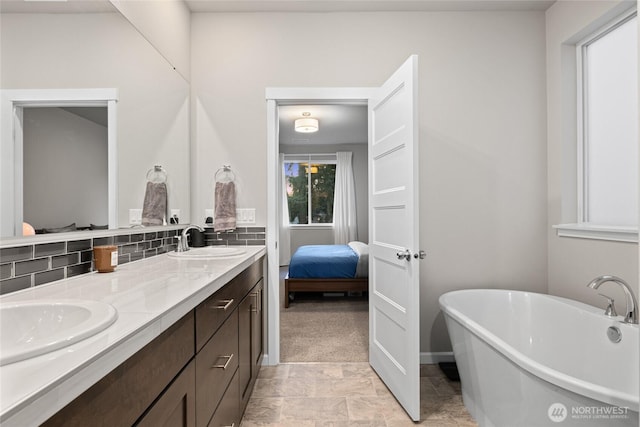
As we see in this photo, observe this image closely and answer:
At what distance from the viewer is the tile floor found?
188 centimetres

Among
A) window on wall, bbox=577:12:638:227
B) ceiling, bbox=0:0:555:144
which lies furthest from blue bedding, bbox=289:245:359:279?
window on wall, bbox=577:12:638:227

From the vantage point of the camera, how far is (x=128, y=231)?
5.77 ft

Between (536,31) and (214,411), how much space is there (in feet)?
10.7

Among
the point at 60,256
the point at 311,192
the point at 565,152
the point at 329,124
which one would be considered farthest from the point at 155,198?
the point at 311,192

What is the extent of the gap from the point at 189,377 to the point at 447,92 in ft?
8.25

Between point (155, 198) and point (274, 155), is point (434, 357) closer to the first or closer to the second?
point (274, 155)

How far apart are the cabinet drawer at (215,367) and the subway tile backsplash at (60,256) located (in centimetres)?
64

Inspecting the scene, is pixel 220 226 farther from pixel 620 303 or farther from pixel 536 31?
pixel 536 31

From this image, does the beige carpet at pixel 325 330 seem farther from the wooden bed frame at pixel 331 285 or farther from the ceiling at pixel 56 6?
the ceiling at pixel 56 6

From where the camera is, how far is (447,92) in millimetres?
2576

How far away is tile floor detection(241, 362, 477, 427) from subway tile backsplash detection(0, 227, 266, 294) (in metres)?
1.14

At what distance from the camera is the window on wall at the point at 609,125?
6.72 feet

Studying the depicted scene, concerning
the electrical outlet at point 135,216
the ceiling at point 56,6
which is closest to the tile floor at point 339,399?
the electrical outlet at point 135,216

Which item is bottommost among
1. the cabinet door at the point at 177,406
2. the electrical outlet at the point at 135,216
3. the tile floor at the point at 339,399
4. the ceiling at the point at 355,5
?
the tile floor at the point at 339,399
